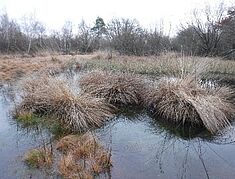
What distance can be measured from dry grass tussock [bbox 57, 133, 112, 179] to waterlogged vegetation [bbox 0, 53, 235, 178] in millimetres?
15

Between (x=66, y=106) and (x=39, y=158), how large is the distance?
2230mm

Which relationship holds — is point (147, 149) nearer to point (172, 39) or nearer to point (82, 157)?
point (82, 157)

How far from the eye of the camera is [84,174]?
4.46 metres

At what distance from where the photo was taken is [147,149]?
18.8ft

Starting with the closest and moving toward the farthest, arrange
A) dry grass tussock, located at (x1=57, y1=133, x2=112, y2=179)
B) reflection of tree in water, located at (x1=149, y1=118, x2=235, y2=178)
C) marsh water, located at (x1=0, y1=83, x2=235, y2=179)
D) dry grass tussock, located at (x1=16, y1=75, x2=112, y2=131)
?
dry grass tussock, located at (x1=57, y1=133, x2=112, y2=179) < marsh water, located at (x1=0, y1=83, x2=235, y2=179) < reflection of tree in water, located at (x1=149, y1=118, x2=235, y2=178) < dry grass tussock, located at (x1=16, y1=75, x2=112, y2=131)

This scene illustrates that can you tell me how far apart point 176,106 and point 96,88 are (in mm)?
2333

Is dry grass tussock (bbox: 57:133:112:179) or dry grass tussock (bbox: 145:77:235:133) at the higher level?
dry grass tussock (bbox: 145:77:235:133)

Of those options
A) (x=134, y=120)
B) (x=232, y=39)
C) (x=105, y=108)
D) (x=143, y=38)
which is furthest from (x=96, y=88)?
(x=143, y=38)

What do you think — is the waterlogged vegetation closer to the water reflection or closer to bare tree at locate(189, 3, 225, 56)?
the water reflection

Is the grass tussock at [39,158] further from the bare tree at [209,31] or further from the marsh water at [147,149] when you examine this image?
the bare tree at [209,31]

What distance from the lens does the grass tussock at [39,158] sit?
4852 mm

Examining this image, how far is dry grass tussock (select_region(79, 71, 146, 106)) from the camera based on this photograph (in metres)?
8.44

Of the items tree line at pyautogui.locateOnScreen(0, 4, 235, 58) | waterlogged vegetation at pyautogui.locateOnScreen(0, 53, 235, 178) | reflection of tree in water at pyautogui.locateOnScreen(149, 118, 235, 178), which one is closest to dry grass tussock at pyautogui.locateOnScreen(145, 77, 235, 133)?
waterlogged vegetation at pyautogui.locateOnScreen(0, 53, 235, 178)

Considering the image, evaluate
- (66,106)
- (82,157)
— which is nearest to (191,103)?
(66,106)
